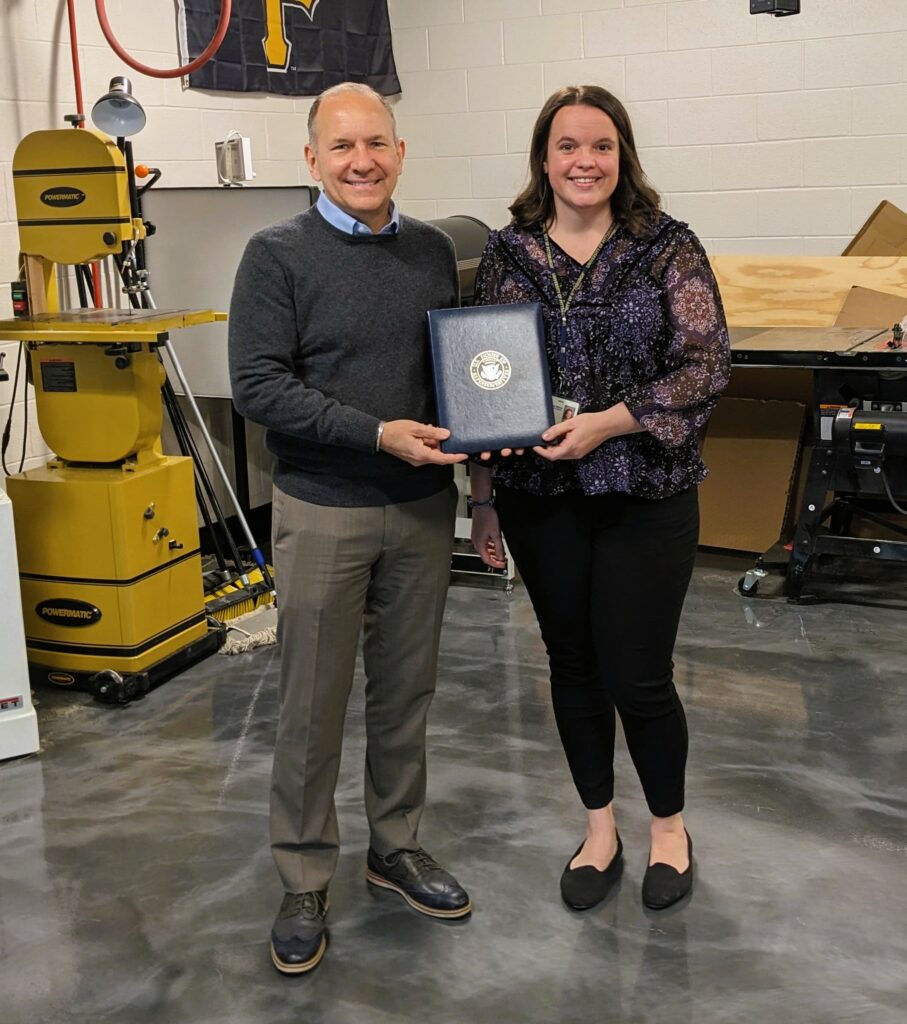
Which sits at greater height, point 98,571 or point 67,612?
point 98,571

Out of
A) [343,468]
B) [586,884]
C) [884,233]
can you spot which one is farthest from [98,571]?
[884,233]

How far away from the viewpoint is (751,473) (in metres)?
4.68

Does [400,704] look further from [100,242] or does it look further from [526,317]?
[100,242]

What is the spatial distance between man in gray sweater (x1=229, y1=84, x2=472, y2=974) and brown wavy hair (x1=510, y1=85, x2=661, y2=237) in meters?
0.17

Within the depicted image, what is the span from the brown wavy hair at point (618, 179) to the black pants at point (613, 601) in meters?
0.47

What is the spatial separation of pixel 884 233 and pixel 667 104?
1026 mm

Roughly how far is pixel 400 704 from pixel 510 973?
0.51 m

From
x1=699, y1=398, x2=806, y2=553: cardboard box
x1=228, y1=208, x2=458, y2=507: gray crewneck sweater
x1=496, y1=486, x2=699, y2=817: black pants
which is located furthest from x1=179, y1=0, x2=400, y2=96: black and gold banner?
x1=496, y1=486, x2=699, y2=817: black pants

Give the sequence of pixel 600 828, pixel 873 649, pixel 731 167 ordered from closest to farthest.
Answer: pixel 600 828 < pixel 873 649 < pixel 731 167

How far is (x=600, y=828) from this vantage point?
2.43 m

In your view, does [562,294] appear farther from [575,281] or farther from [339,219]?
[339,219]

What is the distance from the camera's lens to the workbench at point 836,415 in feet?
12.8

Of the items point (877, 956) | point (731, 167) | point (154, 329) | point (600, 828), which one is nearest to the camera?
point (877, 956)

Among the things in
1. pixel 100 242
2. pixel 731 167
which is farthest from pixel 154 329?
pixel 731 167
